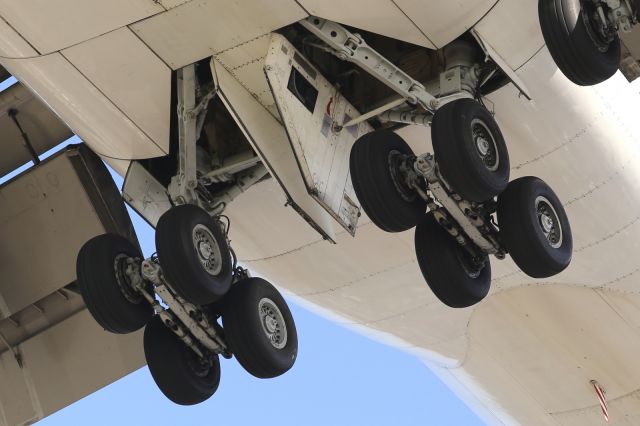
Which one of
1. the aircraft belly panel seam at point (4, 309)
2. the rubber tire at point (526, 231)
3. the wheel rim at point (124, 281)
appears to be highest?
the rubber tire at point (526, 231)

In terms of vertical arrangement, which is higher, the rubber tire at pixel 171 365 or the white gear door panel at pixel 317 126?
the white gear door panel at pixel 317 126

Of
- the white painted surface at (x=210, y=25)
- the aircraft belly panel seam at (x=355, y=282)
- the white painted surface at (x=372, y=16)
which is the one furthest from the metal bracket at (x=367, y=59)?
the aircraft belly panel seam at (x=355, y=282)

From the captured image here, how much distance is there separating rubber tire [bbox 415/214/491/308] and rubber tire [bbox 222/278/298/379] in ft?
4.52

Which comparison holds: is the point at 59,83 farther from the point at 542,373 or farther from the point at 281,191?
the point at 542,373

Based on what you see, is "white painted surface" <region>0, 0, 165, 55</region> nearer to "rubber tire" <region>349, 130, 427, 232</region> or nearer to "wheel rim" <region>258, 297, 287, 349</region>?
"rubber tire" <region>349, 130, 427, 232</region>

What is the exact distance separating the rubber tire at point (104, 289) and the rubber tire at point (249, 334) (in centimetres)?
74

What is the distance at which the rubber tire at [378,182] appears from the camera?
12367mm

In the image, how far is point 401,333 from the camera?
1602 cm

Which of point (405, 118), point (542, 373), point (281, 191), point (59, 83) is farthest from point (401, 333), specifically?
point (59, 83)

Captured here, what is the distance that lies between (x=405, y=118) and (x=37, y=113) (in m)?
3.78

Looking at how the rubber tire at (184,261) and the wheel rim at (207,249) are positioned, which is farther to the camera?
the wheel rim at (207,249)

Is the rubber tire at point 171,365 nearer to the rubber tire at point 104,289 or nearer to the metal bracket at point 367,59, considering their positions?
the rubber tire at point 104,289

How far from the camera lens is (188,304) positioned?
13.4 m

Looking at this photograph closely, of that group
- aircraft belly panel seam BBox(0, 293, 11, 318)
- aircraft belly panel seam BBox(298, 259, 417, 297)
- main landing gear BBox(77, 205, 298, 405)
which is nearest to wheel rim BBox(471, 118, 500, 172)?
main landing gear BBox(77, 205, 298, 405)
